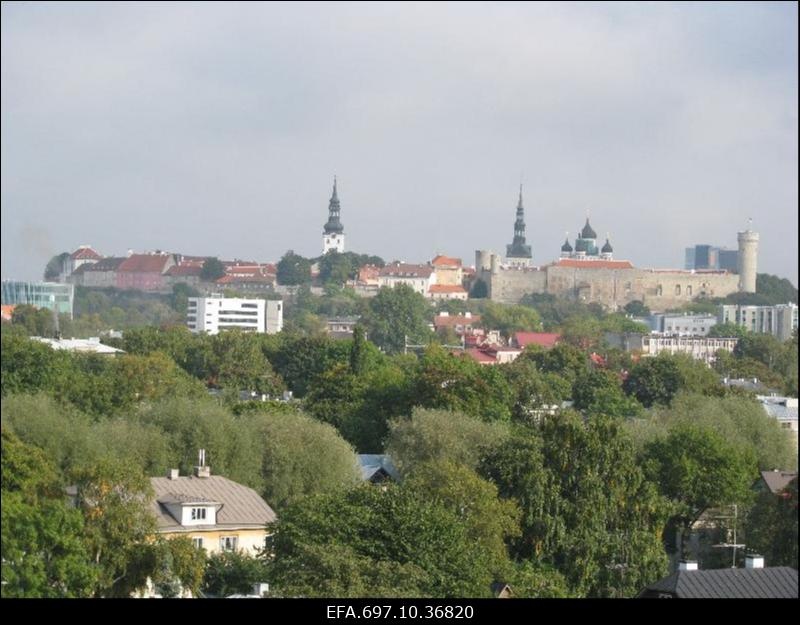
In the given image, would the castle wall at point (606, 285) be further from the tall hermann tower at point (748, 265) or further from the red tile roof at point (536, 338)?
the red tile roof at point (536, 338)

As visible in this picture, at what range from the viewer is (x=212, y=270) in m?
72.4

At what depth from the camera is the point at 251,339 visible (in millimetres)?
45156

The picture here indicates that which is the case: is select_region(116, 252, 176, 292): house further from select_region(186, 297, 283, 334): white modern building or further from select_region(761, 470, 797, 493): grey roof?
select_region(761, 470, 797, 493): grey roof

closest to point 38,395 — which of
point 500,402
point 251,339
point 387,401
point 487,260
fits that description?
point 387,401

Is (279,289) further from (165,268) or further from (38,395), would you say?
(38,395)

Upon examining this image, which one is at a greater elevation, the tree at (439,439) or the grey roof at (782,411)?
the tree at (439,439)

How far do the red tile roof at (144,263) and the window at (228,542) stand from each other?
33635 mm

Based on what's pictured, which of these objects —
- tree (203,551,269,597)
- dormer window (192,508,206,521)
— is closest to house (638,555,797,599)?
tree (203,551,269,597)

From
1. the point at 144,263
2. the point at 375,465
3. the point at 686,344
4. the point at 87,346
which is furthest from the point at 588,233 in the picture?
the point at 375,465

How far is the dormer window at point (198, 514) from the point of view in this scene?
15.7m

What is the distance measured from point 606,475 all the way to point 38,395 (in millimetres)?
4844

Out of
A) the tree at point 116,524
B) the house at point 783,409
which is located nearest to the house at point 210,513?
the tree at point 116,524

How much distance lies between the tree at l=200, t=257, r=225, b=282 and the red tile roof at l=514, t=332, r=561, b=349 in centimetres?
1078

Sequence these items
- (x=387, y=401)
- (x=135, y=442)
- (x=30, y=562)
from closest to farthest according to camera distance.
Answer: (x=30, y=562) < (x=135, y=442) < (x=387, y=401)
